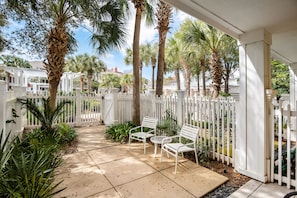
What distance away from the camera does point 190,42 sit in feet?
24.5

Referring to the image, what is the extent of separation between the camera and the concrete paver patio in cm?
270

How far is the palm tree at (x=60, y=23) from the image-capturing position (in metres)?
4.71

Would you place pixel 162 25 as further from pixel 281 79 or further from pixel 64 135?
pixel 281 79

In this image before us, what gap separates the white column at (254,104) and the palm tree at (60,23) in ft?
14.7

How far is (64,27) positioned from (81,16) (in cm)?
66

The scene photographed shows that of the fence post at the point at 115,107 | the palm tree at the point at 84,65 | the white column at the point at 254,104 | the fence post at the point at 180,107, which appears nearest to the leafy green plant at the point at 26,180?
the white column at the point at 254,104

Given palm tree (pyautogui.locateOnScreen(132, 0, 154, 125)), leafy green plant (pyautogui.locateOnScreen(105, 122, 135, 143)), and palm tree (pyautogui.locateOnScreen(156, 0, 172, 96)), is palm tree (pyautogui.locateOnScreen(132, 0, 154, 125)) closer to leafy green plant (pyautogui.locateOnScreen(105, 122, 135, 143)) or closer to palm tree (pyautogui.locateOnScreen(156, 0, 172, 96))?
leafy green plant (pyautogui.locateOnScreen(105, 122, 135, 143))

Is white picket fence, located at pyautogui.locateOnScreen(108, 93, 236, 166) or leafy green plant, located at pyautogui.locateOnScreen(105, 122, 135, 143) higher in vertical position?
white picket fence, located at pyautogui.locateOnScreen(108, 93, 236, 166)

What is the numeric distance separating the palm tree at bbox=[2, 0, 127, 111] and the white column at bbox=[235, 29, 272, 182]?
449cm

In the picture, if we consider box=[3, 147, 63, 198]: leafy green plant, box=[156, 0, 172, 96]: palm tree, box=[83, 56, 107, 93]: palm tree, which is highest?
box=[83, 56, 107, 93]: palm tree

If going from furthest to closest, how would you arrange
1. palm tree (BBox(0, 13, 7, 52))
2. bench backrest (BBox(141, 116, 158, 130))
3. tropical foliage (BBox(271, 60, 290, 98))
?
tropical foliage (BBox(271, 60, 290, 98)) → bench backrest (BBox(141, 116, 158, 130)) → palm tree (BBox(0, 13, 7, 52))

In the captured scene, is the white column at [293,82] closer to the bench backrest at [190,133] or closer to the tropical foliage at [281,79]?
the tropical foliage at [281,79]

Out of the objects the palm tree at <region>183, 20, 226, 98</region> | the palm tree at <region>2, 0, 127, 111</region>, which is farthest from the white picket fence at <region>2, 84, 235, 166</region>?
the palm tree at <region>183, 20, 226, 98</region>

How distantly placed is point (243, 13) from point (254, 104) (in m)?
1.56
